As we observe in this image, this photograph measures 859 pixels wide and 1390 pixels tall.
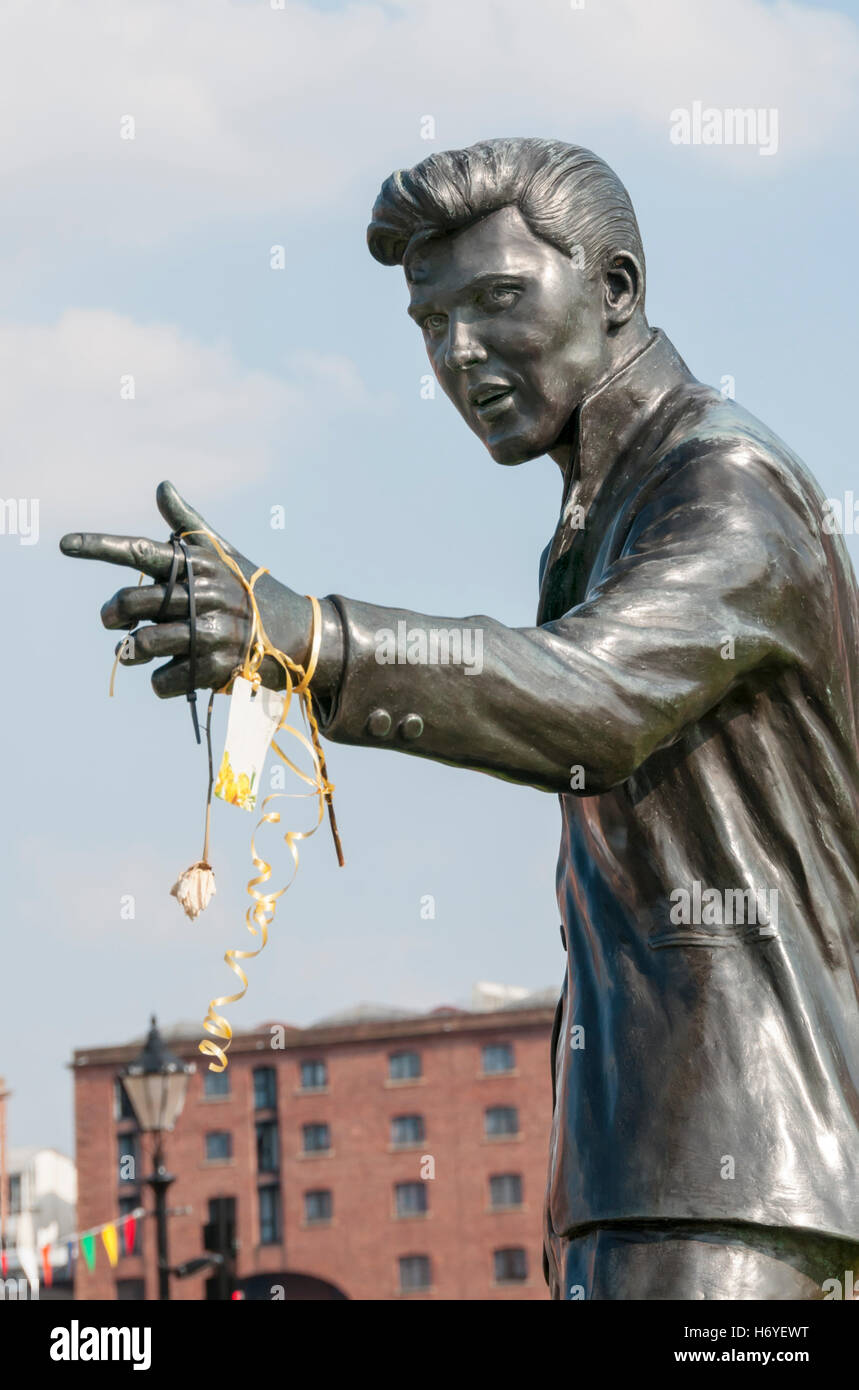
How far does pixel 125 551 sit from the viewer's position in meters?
2.54

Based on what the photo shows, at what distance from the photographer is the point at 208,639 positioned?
2566 millimetres

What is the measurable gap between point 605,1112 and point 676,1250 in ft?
0.76

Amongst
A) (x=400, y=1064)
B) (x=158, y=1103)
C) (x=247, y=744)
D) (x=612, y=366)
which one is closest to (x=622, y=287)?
(x=612, y=366)

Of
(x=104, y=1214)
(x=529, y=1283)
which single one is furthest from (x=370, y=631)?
(x=104, y=1214)

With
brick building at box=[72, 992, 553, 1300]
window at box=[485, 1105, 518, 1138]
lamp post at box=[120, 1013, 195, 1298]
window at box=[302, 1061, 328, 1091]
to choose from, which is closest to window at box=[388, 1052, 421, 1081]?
brick building at box=[72, 992, 553, 1300]

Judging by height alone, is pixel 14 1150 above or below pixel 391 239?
above

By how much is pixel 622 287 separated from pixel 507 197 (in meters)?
0.28

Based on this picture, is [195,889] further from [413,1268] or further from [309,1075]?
[309,1075]

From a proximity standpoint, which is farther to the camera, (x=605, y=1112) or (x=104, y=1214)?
(x=104, y=1214)
